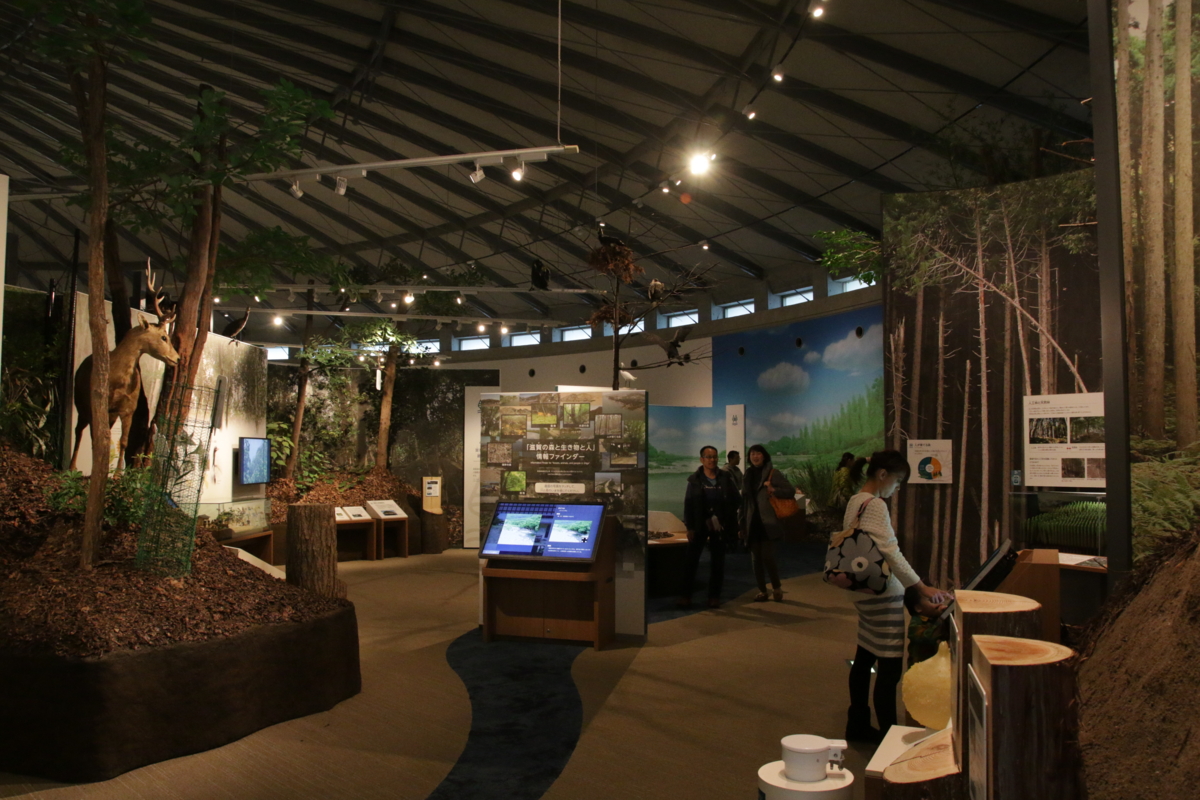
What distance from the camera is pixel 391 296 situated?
14789 mm

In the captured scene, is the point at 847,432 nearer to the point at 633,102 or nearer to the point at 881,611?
the point at 633,102

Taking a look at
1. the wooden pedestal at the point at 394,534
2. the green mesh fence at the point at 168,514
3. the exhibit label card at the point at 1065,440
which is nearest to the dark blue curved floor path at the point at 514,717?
the green mesh fence at the point at 168,514

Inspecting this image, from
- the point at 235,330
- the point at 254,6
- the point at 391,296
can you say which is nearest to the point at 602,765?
the point at 235,330

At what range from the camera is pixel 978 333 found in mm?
5398

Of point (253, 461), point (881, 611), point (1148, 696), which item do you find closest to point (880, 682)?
point (881, 611)

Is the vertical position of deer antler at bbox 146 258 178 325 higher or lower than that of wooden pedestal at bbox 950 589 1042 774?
higher

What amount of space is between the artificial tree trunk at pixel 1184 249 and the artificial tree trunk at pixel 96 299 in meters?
4.93

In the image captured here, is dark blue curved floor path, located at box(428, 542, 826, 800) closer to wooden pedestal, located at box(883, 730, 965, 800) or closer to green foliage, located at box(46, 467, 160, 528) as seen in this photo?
wooden pedestal, located at box(883, 730, 965, 800)

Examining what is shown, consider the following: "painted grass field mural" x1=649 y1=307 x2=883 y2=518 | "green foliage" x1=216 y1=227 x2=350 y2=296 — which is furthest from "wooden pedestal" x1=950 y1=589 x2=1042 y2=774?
"painted grass field mural" x1=649 y1=307 x2=883 y2=518

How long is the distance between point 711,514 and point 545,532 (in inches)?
85.8

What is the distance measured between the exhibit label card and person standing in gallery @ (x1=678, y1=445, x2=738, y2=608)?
314 cm

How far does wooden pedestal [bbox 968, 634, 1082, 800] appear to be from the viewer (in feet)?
3.90

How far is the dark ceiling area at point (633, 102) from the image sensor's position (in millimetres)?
8312

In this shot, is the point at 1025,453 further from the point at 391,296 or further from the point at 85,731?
the point at 391,296
